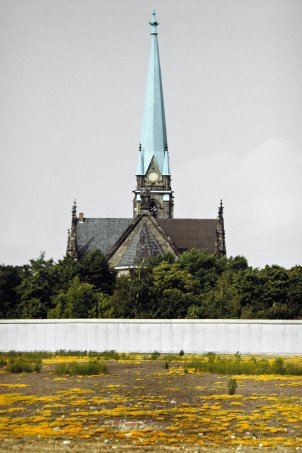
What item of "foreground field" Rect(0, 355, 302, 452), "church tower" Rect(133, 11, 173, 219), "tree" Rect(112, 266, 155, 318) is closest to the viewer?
"foreground field" Rect(0, 355, 302, 452)

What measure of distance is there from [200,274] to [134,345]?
147ft

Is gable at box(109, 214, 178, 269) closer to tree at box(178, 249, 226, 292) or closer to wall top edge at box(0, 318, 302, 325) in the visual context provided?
tree at box(178, 249, 226, 292)

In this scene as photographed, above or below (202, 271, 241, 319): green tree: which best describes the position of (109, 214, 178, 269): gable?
above

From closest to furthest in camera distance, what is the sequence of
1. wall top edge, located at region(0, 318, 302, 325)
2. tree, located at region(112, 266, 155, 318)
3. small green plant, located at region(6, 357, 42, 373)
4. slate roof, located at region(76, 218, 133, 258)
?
1. small green plant, located at region(6, 357, 42, 373)
2. wall top edge, located at region(0, 318, 302, 325)
3. tree, located at region(112, 266, 155, 318)
4. slate roof, located at region(76, 218, 133, 258)

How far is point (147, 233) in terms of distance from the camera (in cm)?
9662

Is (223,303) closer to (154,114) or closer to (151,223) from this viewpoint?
(151,223)

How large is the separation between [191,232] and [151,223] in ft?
40.6

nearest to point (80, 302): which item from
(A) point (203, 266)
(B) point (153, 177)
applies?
(A) point (203, 266)

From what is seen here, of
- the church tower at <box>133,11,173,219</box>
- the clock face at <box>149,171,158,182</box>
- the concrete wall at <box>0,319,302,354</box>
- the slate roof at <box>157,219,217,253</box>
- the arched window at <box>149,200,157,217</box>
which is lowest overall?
the concrete wall at <box>0,319,302,354</box>

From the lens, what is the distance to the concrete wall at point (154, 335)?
Result: 118 ft

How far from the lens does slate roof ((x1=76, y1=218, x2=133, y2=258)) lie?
114625mm

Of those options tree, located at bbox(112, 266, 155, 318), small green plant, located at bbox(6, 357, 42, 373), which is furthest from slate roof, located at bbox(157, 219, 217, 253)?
small green plant, located at bbox(6, 357, 42, 373)

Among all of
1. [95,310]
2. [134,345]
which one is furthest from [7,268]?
[134,345]

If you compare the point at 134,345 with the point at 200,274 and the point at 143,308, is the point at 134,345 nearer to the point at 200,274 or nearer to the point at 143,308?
the point at 143,308
